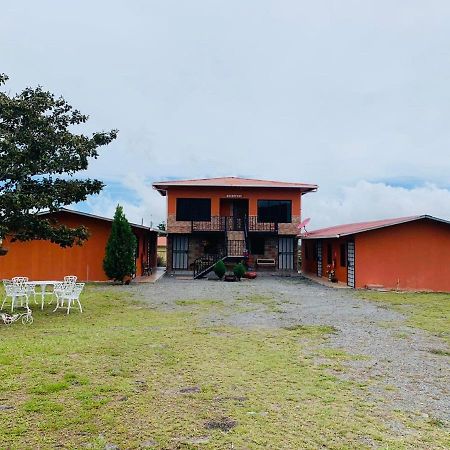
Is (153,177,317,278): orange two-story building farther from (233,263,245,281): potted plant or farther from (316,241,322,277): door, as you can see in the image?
(233,263,245,281): potted plant

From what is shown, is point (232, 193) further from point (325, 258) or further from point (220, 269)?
point (325, 258)

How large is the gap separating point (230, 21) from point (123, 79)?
475 centimetres

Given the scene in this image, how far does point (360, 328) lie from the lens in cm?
920

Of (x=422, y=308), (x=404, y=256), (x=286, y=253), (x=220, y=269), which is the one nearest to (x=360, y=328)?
(x=422, y=308)

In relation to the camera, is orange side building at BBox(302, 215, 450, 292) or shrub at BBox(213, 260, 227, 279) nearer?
orange side building at BBox(302, 215, 450, 292)

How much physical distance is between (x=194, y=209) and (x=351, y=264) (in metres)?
10.4

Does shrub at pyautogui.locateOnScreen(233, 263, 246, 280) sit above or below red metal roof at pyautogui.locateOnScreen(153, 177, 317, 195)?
below

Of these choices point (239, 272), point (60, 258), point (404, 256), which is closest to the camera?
point (404, 256)

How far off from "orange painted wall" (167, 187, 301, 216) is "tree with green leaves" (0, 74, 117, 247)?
14.0m

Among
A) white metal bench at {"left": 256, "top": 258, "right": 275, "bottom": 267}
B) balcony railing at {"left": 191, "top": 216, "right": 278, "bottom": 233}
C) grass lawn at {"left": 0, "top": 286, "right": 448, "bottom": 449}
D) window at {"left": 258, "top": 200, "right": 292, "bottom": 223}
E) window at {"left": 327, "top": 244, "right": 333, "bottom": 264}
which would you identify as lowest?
grass lawn at {"left": 0, "top": 286, "right": 448, "bottom": 449}

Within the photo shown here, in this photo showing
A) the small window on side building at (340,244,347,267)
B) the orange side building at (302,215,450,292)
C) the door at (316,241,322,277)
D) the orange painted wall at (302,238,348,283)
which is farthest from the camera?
the door at (316,241,322,277)

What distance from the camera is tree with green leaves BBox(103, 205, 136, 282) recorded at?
1762cm

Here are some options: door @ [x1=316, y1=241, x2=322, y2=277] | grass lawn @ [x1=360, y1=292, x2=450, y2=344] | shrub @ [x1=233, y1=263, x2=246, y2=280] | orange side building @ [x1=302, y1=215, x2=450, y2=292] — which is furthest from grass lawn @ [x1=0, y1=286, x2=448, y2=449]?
door @ [x1=316, y1=241, x2=322, y2=277]

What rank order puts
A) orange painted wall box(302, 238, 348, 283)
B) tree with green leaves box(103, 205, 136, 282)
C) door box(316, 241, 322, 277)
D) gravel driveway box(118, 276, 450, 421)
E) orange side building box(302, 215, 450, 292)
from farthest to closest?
door box(316, 241, 322, 277)
orange painted wall box(302, 238, 348, 283)
orange side building box(302, 215, 450, 292)
tree with green leaves box(103, 205, 136, 282)
gravel driveway box(118, 276, 450, 421)
